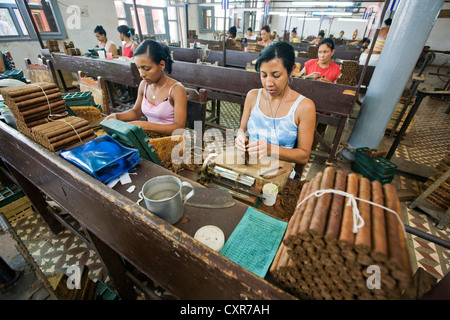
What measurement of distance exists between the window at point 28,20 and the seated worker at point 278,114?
29.6 feet

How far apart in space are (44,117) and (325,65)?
15.4 ft

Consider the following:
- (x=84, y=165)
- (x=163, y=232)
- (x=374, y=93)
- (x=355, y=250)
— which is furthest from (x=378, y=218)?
(x=374, y=93)

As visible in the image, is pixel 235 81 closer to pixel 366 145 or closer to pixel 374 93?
pixel 374 93

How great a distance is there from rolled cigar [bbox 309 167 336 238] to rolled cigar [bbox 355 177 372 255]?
0.09 meters

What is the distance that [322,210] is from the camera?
697mm

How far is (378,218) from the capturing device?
2.14ft

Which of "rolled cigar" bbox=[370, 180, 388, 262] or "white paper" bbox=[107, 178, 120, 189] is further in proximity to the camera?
"white paper" bbox=[107, 178, 120, 189]

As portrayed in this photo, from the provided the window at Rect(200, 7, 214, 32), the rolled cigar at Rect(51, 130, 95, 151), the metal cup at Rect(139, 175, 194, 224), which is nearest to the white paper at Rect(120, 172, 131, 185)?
the metal cup at Rect(139, 175, 194, 224)

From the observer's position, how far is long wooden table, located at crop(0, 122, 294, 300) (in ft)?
2.65

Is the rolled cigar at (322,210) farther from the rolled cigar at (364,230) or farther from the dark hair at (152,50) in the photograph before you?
the dark hair at (152,50)

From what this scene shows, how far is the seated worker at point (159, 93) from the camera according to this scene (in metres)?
2.18

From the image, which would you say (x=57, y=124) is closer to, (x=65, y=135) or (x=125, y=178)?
(x=65, y=135)

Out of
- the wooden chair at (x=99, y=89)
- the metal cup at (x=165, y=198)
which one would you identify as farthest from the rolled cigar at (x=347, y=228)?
the wooden chair at (x=99, y=89)

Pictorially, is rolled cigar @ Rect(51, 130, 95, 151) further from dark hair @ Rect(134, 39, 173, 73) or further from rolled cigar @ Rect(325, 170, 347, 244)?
rolled cigar @ Rect(325, 170, 347, 244)
